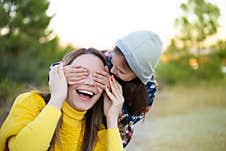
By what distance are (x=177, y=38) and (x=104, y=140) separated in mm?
6290

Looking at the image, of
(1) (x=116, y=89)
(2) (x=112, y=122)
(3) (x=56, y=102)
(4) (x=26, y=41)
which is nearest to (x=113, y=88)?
(1) (x=116, y=89)

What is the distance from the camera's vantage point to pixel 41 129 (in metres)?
1.26

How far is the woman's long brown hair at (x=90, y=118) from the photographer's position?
56.1 inches

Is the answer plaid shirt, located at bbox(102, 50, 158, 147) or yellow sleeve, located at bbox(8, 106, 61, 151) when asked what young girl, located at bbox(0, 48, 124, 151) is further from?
plaid shirt, located at bbox(102, 50, 158, 147)

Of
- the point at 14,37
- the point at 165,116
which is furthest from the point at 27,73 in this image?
the point at 165,116

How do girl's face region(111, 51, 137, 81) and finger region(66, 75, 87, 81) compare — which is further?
girl's face region(111, 51, 137, 81)

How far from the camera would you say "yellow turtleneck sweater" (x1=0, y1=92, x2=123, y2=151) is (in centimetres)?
126

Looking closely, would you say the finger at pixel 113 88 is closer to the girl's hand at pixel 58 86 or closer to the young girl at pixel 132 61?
the young girl at pixel 132 61

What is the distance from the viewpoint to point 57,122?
1328 millimetres

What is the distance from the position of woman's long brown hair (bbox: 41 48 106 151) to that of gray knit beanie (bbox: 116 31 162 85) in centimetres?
10

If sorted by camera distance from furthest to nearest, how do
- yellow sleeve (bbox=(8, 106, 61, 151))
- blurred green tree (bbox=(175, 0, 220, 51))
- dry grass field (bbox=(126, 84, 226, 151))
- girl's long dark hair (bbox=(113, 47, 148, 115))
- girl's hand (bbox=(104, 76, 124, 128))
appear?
blurred green tree (bbox=(175, 0, 220, 51)) → dry grass field (bbox=(126, 84, 226, 151)) → girl's long dark hair (bbox=(113, 47, 148, 115)) → girl's hand (bbox=(104, 76, 124, 128)) → yellow sleeve (bbox=(8, 106, 61, 151))

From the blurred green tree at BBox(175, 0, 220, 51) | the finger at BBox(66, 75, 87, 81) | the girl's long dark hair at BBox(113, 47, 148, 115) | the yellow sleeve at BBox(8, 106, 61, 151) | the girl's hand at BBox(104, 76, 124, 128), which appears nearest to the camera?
the yellow sleeve at BBox(8, 106, 61, 151)

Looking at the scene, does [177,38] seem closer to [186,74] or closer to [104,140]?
[186,74]

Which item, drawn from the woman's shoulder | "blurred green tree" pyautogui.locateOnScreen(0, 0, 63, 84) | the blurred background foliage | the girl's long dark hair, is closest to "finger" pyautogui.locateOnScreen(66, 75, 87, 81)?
the woman's shoulder
